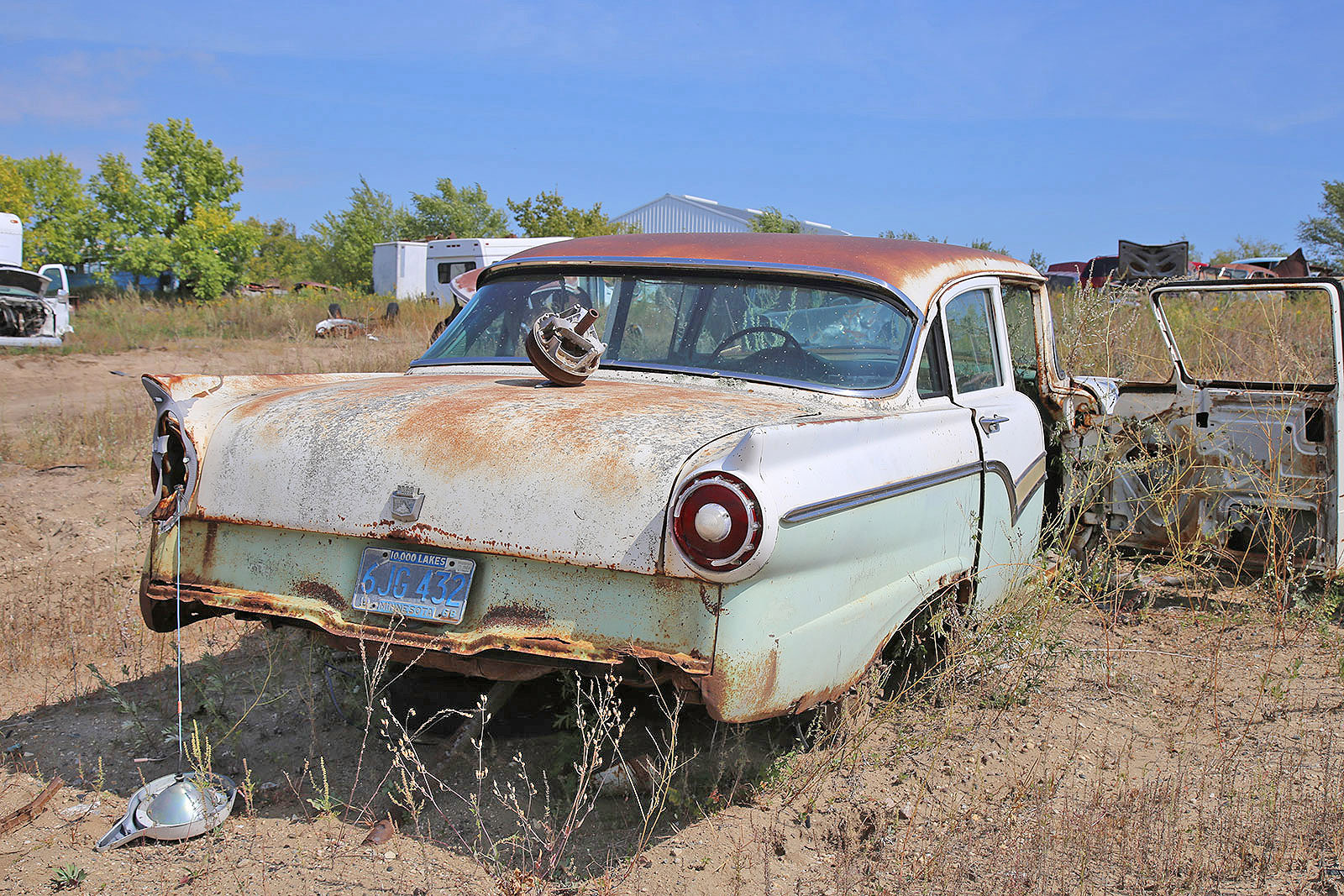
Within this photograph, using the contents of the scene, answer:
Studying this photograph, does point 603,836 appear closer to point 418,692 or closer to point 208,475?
point 418,692

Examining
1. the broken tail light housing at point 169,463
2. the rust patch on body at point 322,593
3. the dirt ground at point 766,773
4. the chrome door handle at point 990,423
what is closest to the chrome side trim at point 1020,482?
the chrome door handle at point 990,423

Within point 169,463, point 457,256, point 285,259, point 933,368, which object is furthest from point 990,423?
point 285,259

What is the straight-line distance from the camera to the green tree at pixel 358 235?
40500mm

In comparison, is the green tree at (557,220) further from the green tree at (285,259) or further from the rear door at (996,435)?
the rear door at (996,435)

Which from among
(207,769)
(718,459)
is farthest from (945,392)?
(207,769)

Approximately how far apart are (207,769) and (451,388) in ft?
4.13

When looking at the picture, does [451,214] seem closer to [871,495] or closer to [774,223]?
[774,223]

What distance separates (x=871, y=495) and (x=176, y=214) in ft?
110

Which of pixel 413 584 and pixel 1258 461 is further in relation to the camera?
pixel 1258 461

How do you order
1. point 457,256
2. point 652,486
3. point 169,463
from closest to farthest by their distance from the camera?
1. point 652,486
2. point 169,463
3. point 457,256

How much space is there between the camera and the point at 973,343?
12.6 feet

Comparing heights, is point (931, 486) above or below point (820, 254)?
below

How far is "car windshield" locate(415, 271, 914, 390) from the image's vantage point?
340 centimetres

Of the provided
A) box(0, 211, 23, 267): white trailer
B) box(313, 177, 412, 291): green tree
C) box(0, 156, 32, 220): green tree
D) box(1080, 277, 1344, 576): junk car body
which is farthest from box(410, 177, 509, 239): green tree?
box(1080, 277, 1344, 576): junk car body
